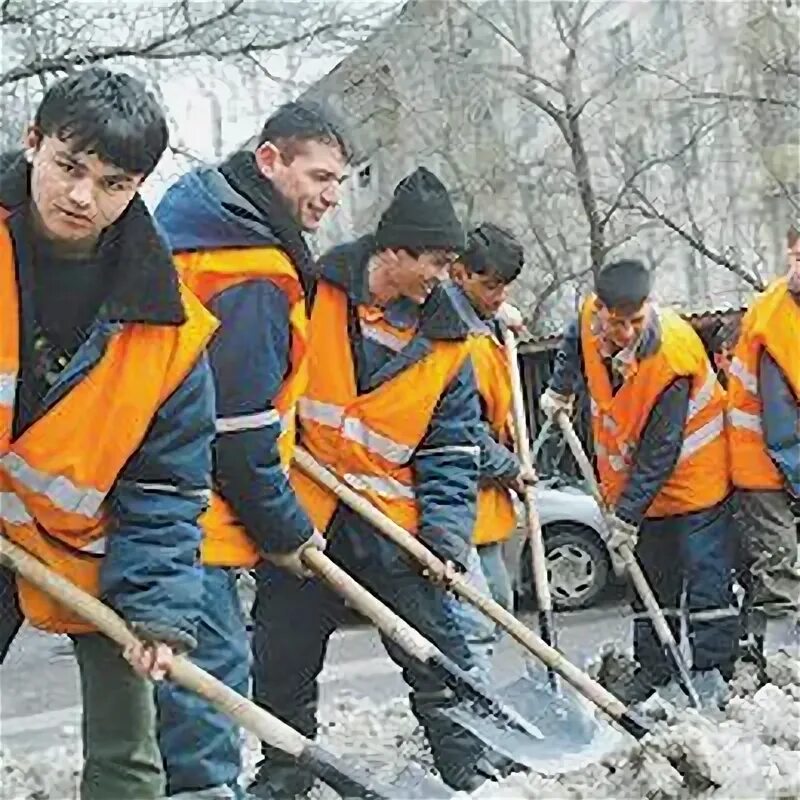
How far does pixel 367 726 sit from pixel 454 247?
6.92 ft

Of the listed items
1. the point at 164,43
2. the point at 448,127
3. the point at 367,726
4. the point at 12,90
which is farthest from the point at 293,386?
the point at 448,127

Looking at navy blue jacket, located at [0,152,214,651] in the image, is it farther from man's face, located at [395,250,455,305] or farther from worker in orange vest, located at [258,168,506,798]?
man's face, located at [395,250,455,305]

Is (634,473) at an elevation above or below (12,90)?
below

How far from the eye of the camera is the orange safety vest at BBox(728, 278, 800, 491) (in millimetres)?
6180

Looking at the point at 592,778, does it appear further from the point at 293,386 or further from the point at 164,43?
the point at 164,43

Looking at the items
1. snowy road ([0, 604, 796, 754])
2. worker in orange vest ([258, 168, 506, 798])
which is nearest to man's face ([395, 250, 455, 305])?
worker in orange vest ([258, 168, 506, 798])

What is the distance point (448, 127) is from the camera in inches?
812

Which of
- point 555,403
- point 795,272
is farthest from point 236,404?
point 555,403

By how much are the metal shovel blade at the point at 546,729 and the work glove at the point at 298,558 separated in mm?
775

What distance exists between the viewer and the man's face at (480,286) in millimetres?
5963

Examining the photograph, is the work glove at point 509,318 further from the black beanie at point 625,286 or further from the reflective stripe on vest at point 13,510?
the reflective stripe on vest at point 13,510

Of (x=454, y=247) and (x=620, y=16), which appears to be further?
(x=620, y=16)

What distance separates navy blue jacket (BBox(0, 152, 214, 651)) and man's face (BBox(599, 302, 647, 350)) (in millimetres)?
3033

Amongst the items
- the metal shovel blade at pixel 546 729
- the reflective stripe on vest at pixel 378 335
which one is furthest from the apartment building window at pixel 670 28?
the reflective stripe on vest at pixel 378 335
